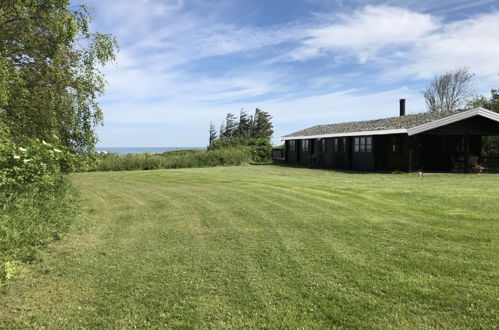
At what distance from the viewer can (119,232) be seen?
6191 millimetres

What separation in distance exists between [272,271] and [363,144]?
17.0 meters

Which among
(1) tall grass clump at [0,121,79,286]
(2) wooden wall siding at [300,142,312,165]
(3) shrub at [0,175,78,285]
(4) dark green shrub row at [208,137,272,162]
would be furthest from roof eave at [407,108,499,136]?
(4) dark green shrub row at [208,137,272,162]

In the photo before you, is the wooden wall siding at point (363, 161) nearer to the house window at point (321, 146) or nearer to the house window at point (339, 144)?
the house window at point (339, 144)

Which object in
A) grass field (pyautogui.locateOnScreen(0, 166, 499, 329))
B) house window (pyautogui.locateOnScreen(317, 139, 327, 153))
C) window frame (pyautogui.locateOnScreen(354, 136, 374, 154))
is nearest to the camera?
grass field (pyautogui.locateOnScreen(0, 166, 499, 329))

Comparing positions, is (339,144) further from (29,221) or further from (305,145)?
(29,221)

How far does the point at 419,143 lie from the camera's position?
64.3 ft

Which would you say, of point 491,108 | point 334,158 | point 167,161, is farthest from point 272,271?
point 491,108

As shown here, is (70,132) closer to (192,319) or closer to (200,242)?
(200,242)

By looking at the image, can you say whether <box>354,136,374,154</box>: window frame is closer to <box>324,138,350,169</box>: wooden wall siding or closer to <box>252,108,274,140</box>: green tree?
<box>324,138,350,169</box>: wooden wall siding

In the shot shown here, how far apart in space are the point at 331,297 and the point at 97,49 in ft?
23.6

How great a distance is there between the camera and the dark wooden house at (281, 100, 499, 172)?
17172 millimetres

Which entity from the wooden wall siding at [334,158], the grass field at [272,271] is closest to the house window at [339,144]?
the wooden wall siding at [334,158]

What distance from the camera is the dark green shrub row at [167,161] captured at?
904 inches

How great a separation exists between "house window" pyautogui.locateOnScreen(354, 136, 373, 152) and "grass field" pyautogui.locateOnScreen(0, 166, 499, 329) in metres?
11.8
